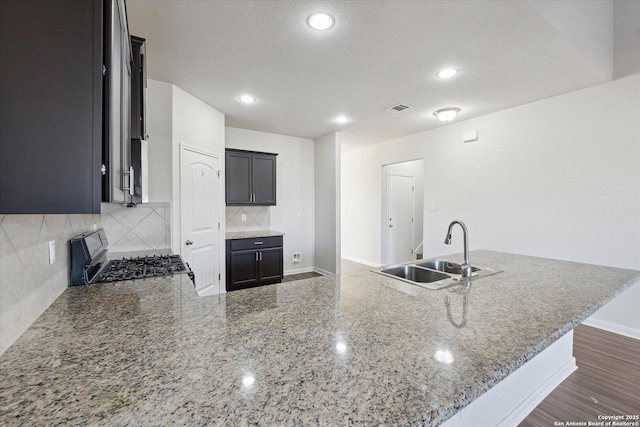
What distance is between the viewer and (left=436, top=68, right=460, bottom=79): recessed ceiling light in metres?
2.64

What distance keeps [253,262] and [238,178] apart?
52.7 inches

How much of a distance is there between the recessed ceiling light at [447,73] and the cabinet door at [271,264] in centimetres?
318

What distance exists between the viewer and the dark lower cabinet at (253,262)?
13.3ft

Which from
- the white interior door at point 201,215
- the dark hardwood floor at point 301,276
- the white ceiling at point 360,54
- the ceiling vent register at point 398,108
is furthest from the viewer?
the dark hardwood floor at point 301,276

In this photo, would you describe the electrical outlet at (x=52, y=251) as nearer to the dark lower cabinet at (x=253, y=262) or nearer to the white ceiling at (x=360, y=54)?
the white ceiling at (x=360, y=54)

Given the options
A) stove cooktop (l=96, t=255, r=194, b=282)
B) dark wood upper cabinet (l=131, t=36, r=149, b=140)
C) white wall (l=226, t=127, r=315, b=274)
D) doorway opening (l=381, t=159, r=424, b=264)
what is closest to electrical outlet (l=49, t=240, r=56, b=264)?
stove cooktop (l=96, t=255, r=194, b=282)

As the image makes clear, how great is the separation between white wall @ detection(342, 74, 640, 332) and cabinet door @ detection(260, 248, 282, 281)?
2.62 meters

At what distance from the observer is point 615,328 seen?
9.57 ft

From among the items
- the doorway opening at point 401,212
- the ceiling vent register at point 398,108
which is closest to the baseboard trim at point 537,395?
the ceiling vent register at point 398,108

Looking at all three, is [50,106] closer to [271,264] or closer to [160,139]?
[160,139]

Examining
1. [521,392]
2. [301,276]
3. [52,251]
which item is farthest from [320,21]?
[301,276]

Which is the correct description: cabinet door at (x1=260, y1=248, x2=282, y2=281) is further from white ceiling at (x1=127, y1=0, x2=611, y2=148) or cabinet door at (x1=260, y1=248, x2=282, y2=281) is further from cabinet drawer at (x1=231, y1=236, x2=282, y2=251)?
white ceiling at (x1=127, y1=0, x2=611, y2=148)

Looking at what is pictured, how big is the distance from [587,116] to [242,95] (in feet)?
12.7

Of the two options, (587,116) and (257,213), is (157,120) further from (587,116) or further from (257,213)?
(587,116)
